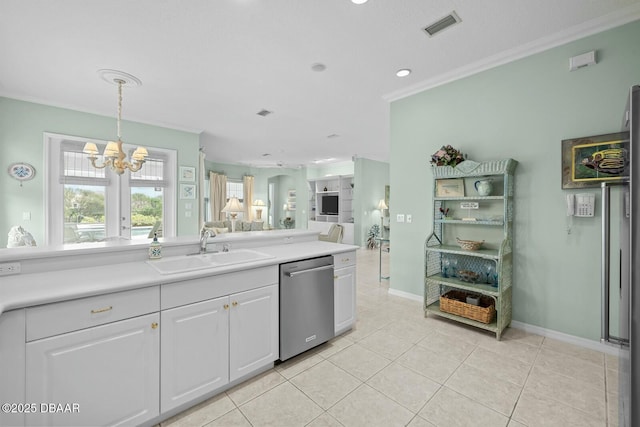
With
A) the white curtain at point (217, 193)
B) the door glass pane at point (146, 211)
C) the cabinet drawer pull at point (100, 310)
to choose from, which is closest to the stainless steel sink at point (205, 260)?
the cabinet drawer pull at point (100, 310)

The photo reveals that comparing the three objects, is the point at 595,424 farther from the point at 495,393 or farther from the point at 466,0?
the point at 466,0

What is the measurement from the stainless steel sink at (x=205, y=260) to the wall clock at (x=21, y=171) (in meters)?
3.60

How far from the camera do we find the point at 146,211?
5070 mm

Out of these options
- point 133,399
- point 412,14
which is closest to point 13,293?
point 133,399

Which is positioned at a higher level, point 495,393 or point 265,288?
point 265,288

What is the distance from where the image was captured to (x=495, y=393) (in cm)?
186

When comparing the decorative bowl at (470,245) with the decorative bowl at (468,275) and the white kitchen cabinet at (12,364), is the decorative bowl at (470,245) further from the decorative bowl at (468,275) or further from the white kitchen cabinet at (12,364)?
the white kitchen cabinet at (12,364)

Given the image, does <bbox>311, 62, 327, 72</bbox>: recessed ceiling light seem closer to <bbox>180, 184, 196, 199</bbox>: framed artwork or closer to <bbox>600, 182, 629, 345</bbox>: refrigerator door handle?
<bbox>600, 182, 629, 345</bbox>: refrigerator door handle

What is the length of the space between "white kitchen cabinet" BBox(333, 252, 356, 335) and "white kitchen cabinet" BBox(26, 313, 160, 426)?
1464 millimetres

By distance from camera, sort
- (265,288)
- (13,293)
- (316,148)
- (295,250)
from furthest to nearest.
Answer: (316,148), (295,250), (265,288), (13,293)

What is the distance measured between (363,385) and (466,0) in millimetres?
2902

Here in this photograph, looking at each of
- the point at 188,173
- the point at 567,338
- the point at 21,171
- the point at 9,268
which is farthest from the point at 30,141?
the point at 567,338

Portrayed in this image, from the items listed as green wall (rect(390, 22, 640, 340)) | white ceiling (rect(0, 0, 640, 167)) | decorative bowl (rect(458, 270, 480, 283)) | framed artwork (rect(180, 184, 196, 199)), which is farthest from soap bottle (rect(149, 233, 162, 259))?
framed artwork (rect(180, 184, 196, 199))

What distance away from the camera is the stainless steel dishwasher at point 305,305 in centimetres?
212
